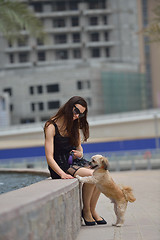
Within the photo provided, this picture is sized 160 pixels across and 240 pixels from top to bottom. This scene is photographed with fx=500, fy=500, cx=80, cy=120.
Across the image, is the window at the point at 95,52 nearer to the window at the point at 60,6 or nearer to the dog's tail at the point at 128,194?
the window at the point at 60,6

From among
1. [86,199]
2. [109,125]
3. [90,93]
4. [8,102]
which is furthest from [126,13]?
[86,199]

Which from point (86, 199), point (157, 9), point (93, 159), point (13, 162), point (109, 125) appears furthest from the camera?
point (109, 125)

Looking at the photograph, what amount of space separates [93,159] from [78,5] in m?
79.1

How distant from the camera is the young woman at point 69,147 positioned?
21.7 feet

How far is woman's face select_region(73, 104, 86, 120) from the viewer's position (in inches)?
267

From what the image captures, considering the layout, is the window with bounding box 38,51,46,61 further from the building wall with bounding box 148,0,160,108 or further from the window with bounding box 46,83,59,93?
the building wall with bounding box 148,0,160,108

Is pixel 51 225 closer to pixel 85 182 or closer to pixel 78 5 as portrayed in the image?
pixel 85 182

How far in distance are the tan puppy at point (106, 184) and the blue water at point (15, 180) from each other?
300 centimetres

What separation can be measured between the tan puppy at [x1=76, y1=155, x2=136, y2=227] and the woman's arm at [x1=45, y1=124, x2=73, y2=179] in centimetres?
29

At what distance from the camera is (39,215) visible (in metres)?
3.78

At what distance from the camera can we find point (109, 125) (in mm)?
52031

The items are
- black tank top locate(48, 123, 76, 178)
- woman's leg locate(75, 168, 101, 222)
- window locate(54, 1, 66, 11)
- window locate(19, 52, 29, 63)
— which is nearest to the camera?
woman's leg locate(75, 168, 101, 222)

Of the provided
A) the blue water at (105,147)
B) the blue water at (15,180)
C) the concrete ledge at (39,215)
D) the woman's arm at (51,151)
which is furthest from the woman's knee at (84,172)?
the blue water at (105,147)

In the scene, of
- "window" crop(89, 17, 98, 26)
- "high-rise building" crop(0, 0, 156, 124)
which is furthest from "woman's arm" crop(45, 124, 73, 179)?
"window" crop(89, 17, 98, 26)
